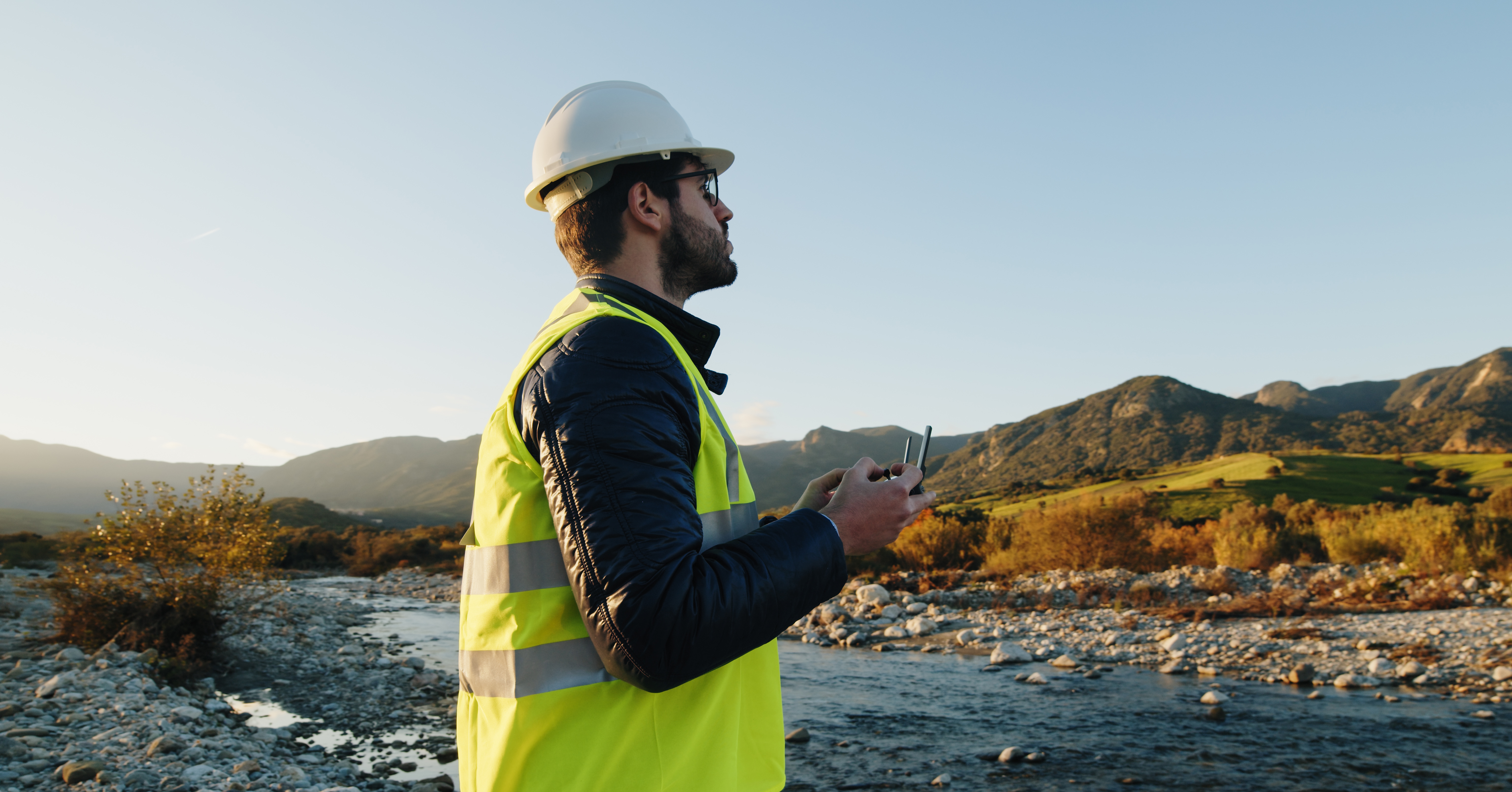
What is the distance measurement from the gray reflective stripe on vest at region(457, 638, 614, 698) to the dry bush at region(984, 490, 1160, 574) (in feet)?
63.5

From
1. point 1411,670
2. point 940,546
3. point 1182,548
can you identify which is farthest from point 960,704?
Result: point 1182,548

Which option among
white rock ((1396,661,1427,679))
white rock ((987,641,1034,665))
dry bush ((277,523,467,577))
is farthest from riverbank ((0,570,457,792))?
dry bush ((277,523,467,577))

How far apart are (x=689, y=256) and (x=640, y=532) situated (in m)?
0.78

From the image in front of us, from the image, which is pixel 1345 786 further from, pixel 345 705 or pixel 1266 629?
pixel 345 705

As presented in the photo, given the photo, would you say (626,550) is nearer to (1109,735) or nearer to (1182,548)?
(1109,735)

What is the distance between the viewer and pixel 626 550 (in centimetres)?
116

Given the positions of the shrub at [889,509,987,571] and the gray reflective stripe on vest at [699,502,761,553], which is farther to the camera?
the shrub at [889,509,987,571]

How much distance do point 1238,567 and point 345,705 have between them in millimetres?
18568

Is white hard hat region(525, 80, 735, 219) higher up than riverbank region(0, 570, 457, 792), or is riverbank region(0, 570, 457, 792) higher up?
white hard hat region(525, 80, 735, 219)

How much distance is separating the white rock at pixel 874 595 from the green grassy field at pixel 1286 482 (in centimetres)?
898

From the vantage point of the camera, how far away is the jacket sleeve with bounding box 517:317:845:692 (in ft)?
3.78

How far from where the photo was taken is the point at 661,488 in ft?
3.91

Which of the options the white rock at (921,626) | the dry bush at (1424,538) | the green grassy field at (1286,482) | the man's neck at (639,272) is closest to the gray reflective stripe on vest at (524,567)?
the man's neck at (639,272)

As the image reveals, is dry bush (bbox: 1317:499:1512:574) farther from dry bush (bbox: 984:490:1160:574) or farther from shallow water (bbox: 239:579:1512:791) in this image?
shallow water (bbox: 239:579:1512:791)
